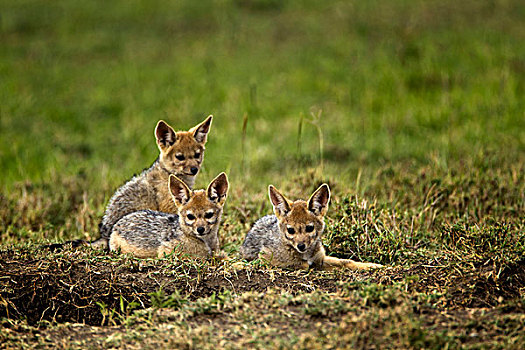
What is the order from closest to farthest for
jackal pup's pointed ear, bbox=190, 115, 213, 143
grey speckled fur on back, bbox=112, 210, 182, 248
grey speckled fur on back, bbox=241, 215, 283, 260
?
1. grey speckled fur on back, bbox=241, 215, 283, 260
2. grey speckled fur on back, bbox=112, 210, 182, 248
3. jackal pup's pointed ear, bbox=190, 115, 213, 143

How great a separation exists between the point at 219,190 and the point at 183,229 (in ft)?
1.62

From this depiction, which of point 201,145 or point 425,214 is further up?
point 201,145

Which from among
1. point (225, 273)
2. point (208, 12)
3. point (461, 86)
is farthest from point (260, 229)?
point (208, 12)

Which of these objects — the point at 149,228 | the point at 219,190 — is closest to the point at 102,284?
the point at 149,228

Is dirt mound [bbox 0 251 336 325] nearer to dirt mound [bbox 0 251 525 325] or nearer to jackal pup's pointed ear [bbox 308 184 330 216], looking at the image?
dirt mound [bbox 0 251 525 325]

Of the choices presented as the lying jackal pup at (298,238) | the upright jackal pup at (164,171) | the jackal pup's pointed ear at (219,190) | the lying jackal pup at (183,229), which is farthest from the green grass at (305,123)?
the jackal pup's pointed ear at (219,190)

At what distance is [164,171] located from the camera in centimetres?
731

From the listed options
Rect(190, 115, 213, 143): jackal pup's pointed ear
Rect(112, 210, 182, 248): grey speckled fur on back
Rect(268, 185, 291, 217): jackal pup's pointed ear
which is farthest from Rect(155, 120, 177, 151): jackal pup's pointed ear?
Rect(268, 185, 291, 217): jackal pup's pointed ear

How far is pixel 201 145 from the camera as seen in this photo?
734 centimetres

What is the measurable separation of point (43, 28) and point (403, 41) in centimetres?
871

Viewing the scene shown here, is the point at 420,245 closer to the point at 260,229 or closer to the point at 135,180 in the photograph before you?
the point at 260,229

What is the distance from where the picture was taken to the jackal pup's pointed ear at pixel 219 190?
6.24 m

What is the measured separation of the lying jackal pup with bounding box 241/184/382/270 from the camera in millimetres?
5930

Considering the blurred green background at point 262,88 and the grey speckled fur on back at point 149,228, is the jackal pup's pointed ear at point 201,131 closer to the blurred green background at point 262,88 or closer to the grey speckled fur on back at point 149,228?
the blurred green background at point 262,88
